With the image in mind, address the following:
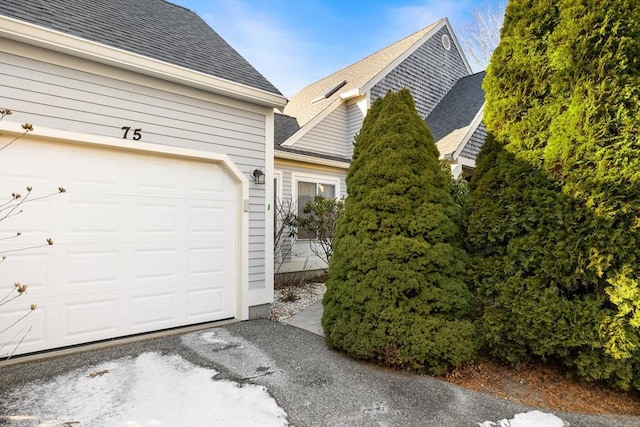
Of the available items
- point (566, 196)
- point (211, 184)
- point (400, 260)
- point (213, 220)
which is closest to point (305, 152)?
point (211, 184)

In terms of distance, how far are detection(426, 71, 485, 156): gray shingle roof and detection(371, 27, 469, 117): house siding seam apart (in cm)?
31

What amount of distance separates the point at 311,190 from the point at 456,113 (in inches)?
210

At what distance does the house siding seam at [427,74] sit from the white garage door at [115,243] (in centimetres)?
692

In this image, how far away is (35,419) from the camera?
8.13 ft

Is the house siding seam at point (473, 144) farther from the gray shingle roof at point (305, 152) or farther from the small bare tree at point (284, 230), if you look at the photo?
the small bare tree at point (284, 230)

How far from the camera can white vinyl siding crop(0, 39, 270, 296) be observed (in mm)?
3525

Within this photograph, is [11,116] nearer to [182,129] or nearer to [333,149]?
[182,129]

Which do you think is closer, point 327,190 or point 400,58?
point 327,190

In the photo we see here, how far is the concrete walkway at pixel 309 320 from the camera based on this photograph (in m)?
4.72

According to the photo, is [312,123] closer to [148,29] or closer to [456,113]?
[456,113]

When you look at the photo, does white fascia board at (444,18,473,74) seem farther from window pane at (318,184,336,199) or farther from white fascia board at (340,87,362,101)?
window pane at (318,184,336,199)

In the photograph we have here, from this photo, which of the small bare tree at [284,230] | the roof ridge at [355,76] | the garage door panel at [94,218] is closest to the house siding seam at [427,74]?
the roof ridge at [355,76]

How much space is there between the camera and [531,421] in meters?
2.61

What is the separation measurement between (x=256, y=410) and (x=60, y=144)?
3.44 metres
